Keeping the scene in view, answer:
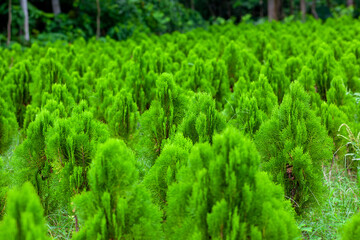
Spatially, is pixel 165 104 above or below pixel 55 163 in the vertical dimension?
above

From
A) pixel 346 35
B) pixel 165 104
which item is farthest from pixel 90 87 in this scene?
pixel 346 35

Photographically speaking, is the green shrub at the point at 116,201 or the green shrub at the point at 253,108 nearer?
the green shrub at the point at 116,201

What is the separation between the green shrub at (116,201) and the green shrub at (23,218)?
375 millimetres

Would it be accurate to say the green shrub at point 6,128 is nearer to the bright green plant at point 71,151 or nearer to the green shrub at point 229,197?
the bright green plant at point 71,151

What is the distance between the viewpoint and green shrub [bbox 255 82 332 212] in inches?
123

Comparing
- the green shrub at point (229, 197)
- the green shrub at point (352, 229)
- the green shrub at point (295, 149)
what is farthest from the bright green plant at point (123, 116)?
the green shrub at point (352, 229)

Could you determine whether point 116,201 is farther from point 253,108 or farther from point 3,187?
point 253,108

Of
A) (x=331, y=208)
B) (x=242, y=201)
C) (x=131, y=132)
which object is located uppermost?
(x=242, y=201)

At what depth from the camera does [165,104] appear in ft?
12.9

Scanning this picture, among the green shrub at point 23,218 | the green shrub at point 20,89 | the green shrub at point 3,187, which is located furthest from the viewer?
the green shrub at point 20,89

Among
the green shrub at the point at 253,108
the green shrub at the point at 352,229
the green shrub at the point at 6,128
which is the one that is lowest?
the green shrub at the point at 6,128

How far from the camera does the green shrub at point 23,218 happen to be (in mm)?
1665

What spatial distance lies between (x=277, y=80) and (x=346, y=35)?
582 centimetres

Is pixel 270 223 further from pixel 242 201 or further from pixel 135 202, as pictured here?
pixel 135 202
